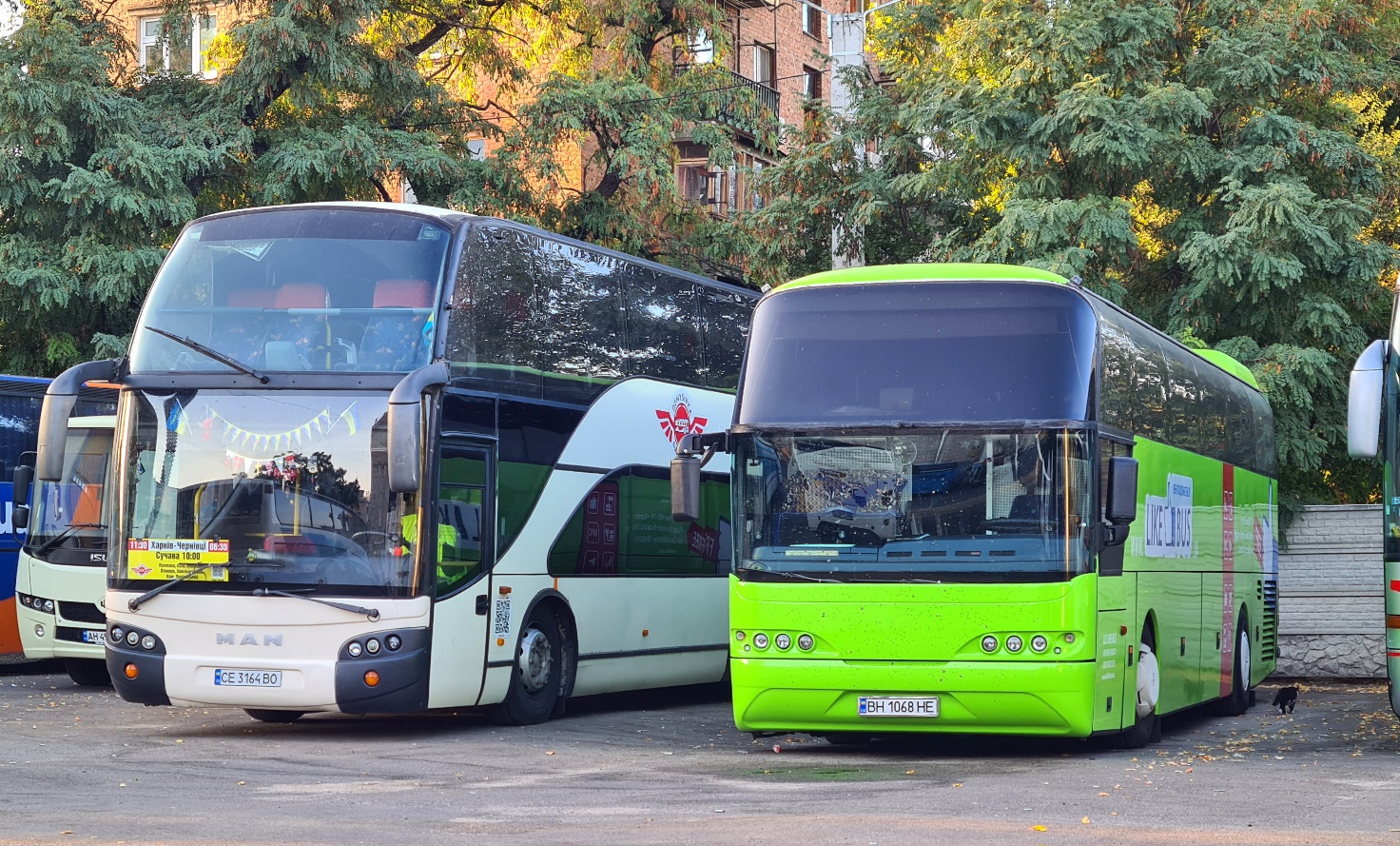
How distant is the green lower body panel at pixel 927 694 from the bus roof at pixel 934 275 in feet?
8.51

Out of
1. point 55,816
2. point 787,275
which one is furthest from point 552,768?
point 787,275

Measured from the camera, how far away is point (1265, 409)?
840 inches

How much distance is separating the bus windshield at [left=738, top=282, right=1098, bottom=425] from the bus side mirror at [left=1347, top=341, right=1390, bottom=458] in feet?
5.71

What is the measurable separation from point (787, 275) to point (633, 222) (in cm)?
265

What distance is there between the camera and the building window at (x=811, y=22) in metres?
46.5

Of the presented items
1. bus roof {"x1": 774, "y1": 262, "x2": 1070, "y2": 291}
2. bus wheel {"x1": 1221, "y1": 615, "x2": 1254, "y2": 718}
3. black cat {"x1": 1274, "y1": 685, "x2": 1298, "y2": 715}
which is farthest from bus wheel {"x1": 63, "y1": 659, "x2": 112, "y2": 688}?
black cat {"x1": 1274, "y1": 685, "x2": 1298, "y2": 715}

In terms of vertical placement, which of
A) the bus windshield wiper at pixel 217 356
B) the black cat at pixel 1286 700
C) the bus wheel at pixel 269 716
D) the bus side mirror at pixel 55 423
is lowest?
the bus wheel at pixel 269 716

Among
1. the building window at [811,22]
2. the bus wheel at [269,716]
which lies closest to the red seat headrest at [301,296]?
the bus wheel at [269,716]

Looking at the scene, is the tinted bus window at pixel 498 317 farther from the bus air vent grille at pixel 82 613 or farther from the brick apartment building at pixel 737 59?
the brick apartment building at pixel 737 59

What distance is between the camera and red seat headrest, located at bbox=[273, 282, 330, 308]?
14352 millimetres

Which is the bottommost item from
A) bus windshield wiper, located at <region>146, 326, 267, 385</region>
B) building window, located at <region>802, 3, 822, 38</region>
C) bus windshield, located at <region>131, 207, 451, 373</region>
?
bus windshield wiper, located at <region>146, 326, 267, 385</region>

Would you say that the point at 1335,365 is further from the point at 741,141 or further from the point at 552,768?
the point at 741,141

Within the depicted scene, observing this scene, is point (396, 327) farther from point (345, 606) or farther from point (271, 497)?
point (345, 606)

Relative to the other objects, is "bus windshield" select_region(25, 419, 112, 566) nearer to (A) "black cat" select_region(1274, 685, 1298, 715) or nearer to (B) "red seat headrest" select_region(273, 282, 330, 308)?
(B) "red seat headrest" select_region(273, 282, 330, 308)
